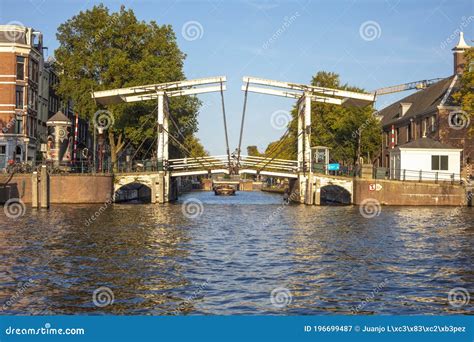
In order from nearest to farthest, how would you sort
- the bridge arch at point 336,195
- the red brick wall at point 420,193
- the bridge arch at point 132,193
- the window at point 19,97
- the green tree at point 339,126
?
the red brick wall at point 420,193 → the bridge arch at point 336,195 → the bridge arch at point 132,193 → the window at point 19,97 → the green tree at point 339,126

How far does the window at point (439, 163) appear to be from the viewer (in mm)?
42750

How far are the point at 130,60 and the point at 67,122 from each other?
10.5 meters

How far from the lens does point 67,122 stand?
38.9m

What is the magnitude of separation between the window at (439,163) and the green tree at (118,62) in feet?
58.9

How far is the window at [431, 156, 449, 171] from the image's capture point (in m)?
42.8

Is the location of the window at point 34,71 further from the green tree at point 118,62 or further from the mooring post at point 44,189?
the mooring post at point 44,189

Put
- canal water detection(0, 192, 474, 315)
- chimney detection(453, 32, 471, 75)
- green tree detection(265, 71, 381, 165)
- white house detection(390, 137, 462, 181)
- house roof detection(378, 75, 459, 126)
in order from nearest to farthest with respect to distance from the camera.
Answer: canal water detection(0, 192, 474, 315), white house detection(390, 137, 462, 181), house roof detection(378, 75, 459, 126), green tree detection(265, 71, 381, 165), chimney detection(453, 32, 471, 75)

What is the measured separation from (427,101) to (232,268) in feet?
148

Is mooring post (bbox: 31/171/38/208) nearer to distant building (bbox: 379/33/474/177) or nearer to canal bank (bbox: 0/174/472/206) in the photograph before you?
canal bank (bbox: 0/174/472/206)

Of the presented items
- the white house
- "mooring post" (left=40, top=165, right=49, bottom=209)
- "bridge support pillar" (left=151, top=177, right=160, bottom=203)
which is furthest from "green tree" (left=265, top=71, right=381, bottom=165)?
"mooring post" (left=40, top=165, right=49, bottom=209)

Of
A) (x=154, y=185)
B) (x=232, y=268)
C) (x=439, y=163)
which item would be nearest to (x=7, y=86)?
(x=154, y=185)

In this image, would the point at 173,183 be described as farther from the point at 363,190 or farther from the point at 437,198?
the point at 437,198

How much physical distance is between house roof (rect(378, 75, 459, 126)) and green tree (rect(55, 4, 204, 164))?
65.5 ft

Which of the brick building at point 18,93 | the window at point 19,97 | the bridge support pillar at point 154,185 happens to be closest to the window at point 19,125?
the brick building at point 18,93
